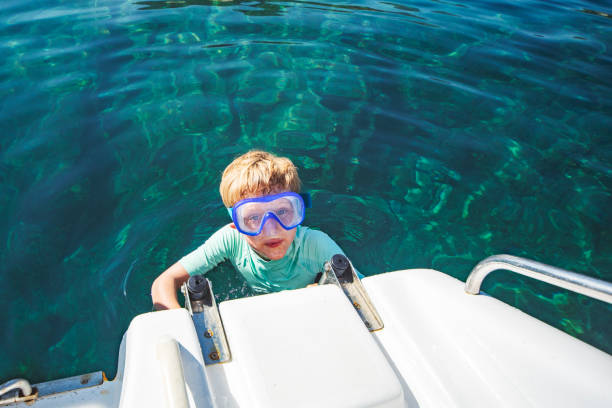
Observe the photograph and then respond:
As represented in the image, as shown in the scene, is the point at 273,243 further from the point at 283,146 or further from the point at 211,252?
the point at 283,146

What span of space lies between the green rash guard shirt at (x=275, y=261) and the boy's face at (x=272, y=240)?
0.42ft

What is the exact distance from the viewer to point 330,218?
3.61 metres

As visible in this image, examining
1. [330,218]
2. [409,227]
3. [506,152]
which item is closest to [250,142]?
[330,218]

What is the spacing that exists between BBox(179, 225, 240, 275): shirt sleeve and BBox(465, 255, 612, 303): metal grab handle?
4.89 ft

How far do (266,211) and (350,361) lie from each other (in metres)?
1.03

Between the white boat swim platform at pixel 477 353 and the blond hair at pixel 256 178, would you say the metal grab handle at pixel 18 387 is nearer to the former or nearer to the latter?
the white boat swim platform at pixel 477 353

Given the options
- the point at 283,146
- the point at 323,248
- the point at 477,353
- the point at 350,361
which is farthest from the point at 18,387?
the point at 283,146

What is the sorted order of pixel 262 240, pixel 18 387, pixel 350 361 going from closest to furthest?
pixel 350 361 < pixel 18 387 < pixel 262 240

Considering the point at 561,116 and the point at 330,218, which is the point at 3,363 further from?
the point at 561,116

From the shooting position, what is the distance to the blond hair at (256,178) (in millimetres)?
2412

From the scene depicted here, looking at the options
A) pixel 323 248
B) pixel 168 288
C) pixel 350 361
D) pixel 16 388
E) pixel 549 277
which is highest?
pixel 549 277

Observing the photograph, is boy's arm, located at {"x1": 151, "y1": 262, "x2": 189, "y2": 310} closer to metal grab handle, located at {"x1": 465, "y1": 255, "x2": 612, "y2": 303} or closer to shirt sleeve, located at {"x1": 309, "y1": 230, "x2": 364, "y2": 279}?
shirt sleeve, located at {"x1": 309, "y1": 230, "x2": 364, "y2": 279}

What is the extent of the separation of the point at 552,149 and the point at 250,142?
2.86 meters

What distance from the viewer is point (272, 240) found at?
2.29 meters
